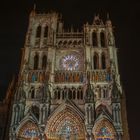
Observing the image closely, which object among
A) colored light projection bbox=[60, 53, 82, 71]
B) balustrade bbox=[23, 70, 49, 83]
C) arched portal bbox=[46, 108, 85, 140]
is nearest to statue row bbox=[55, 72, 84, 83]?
colored light projection bbox=[60, 53, 82, 71]

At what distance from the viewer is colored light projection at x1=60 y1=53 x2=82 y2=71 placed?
3531 centimetres

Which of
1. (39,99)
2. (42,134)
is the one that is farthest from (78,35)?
(42,134)

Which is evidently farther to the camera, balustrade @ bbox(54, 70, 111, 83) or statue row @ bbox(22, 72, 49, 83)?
statue row @ bbox(22, 72, 49, 83)

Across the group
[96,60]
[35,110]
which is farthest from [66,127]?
[96,60]

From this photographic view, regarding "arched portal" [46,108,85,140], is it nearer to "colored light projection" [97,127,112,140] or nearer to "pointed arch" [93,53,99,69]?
"colored light projection" [97,127,112,140]

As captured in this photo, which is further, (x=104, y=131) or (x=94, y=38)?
(x=94, y=38)

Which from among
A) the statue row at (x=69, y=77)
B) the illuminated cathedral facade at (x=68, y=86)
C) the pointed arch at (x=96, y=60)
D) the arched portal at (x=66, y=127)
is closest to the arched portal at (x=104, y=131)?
the illuminated cathedral facade at (x=68, y=86)

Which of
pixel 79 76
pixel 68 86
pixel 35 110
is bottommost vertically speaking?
pixel 35 110

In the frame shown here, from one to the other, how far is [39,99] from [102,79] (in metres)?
7.41

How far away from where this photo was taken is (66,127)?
3156 centimetres

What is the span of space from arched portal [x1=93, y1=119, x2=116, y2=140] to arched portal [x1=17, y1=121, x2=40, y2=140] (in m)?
6.12

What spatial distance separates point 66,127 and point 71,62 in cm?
812

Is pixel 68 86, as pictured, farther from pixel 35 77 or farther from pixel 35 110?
pixel 35 110

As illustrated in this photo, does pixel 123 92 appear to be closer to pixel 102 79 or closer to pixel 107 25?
pixel 102 79
